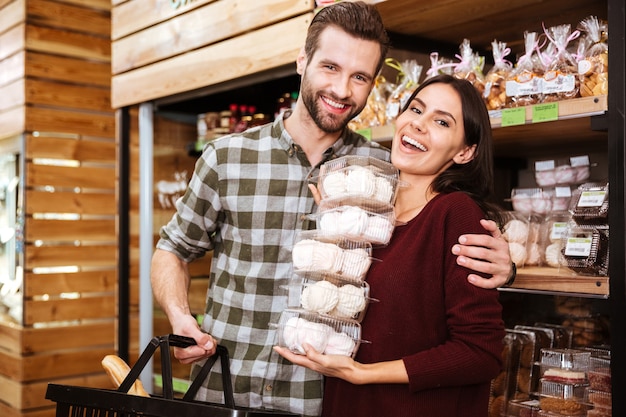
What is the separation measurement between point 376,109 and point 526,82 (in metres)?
0.60

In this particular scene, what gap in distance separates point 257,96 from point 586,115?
1.91 metres

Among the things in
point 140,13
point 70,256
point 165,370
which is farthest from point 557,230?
point 70,256

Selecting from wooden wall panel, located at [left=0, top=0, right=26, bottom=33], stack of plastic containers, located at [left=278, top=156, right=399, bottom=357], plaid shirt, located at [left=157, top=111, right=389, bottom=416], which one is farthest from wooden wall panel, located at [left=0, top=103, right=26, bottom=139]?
stack of plastic containers, located at [left=278, top=156, right=399, bottom=357]

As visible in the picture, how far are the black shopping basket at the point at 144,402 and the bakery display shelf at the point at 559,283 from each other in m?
0.83

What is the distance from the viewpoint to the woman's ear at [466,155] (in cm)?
170

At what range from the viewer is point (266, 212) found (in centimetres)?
199

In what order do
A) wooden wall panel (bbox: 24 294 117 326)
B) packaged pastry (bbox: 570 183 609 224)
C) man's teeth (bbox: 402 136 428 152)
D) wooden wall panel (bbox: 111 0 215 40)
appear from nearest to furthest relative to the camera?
man's teeth (bbox: 402 136 428 152) < packaged pastry (bbox: 570 183 609 224) < wooden wall panel (bbox: 111 0 215 40) < wooden wall panel (bbox: 24 294 117 326)

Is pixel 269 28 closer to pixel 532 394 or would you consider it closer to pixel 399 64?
pixel 399 64

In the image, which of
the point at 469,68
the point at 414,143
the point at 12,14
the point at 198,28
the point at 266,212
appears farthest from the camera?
the point at 12,14

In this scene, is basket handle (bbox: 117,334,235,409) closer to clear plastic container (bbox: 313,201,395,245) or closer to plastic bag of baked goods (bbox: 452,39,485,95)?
clear plastic container (bbox: 313,201,395,245)

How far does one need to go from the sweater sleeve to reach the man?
50 centimetres

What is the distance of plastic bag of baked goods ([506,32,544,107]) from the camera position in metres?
2.06

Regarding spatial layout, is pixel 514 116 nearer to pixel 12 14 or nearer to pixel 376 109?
pixel 376 109

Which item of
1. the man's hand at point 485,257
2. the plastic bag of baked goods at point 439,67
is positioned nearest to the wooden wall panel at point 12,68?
the plastic bag of baked goods at point 439,67
